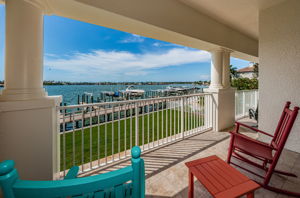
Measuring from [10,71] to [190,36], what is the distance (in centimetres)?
300

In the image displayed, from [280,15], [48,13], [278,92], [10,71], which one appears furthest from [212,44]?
[10,71]

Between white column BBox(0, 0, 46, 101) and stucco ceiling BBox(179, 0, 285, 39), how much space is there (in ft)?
8.65

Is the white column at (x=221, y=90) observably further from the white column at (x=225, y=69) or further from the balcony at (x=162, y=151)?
the balcony at (x=162, y=151)

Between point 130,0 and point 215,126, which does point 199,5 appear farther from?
point 215,126

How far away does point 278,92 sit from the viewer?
2891 millimetres

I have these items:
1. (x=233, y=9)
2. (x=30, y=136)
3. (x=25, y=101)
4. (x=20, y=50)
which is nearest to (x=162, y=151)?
(x=30, y=136)

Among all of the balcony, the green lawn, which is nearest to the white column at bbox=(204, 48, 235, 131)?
the balcony

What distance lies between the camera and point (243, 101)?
5.35 metres

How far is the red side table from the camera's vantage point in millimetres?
1090

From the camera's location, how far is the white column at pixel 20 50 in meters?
1.47

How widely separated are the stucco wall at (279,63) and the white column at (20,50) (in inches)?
162

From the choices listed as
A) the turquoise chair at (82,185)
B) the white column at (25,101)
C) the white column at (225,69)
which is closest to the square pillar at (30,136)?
the white column at (25,101)

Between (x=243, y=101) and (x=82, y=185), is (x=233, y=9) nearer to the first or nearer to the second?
(x=243, y=101)

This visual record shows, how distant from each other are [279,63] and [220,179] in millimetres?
2976
